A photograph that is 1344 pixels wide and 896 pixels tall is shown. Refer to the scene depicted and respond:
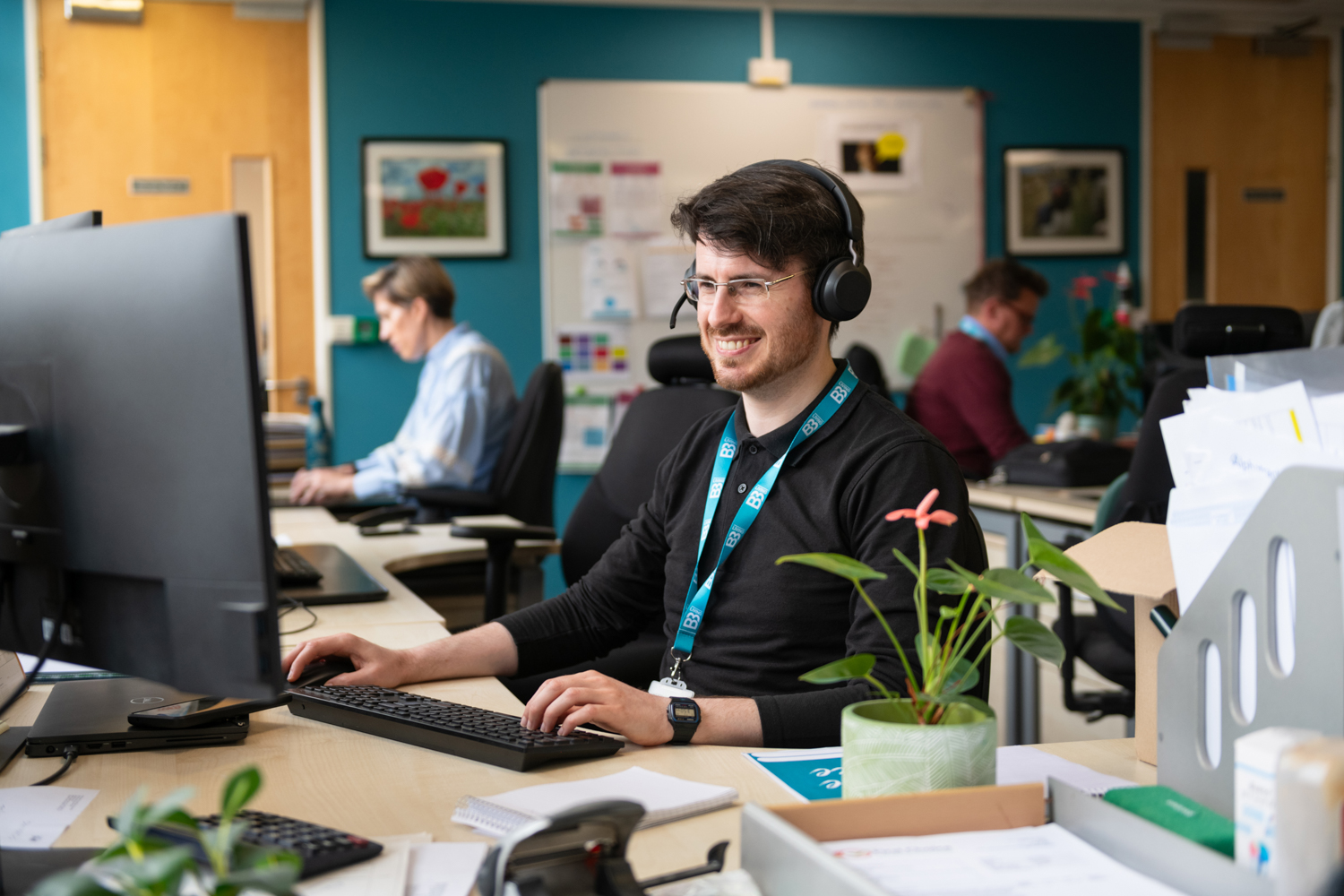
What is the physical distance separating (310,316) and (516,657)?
340 centimetres

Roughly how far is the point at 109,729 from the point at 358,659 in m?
0.28

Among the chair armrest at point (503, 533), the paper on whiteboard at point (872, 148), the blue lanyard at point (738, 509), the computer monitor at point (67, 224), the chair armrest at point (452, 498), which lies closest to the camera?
the computer monitor at point (67, 224)

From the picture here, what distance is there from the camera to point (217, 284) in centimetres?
78

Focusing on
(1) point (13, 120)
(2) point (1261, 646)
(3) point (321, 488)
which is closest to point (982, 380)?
(3) point (321, 488)

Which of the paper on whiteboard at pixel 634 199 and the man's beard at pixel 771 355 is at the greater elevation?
the paper on whiteboard at pixel 634 199

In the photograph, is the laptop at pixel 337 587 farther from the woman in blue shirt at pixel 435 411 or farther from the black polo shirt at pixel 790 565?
the woman in blue shirt at pixel 435 411

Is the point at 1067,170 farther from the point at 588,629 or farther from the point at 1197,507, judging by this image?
the point at 1197,507

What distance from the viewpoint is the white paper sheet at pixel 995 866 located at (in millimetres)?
719

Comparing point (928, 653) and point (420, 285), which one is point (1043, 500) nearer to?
point (420, 285)

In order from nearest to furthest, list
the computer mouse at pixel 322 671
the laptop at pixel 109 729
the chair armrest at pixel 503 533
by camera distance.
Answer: the laptop at pixel 109 729 < the computer mouse at pixel 322 671 < the chair armrest at pixel 503 533

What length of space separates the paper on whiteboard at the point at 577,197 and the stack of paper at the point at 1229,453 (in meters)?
3.92

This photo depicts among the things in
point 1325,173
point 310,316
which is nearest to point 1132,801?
point 310,316

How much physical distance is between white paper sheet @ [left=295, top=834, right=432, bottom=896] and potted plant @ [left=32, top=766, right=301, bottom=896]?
0.18 m

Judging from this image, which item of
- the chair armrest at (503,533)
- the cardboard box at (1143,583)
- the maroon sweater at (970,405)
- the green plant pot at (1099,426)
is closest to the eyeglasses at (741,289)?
the cardboard box at (1143,583)
